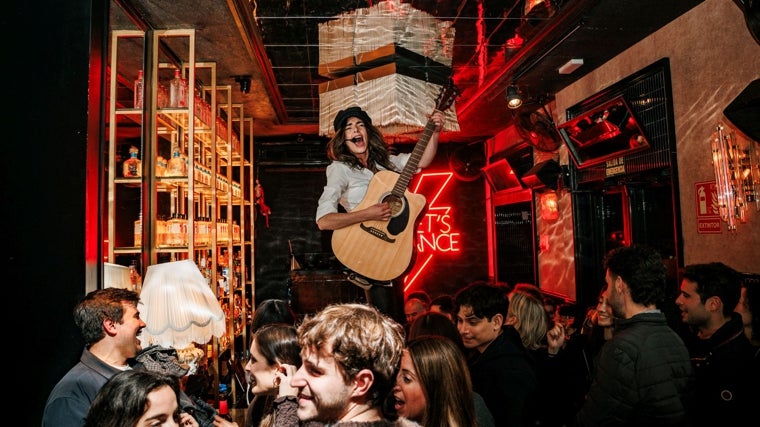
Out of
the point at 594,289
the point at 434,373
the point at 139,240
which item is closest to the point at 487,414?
the point at 434,373

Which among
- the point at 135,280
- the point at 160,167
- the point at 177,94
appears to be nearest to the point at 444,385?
the point at 135,280

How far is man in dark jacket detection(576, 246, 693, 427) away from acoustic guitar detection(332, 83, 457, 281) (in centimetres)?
106

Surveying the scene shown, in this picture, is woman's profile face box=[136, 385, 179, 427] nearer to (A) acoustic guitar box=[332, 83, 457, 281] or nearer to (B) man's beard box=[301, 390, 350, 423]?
(B) man's beard box=[301, 390, 350, 423]

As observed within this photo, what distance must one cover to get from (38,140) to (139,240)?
148 centimetres

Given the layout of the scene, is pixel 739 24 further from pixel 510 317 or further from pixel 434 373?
pixel 434 373

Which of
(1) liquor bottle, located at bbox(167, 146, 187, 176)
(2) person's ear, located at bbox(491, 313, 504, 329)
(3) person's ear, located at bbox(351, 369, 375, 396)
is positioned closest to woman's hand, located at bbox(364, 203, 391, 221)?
(2) person's ear, located at bbox(491, 313, 504, 329)

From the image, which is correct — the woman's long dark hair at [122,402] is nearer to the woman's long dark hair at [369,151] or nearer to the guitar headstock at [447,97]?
the woman's long dark hair at [369,151]

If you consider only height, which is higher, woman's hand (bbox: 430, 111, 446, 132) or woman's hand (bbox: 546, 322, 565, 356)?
woman's hand (bbox: 430, 111, 446, 132)

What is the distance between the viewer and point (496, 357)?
259cm

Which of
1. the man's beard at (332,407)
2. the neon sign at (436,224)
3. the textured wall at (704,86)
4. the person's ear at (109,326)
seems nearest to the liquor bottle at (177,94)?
the person's ear at (109,326)

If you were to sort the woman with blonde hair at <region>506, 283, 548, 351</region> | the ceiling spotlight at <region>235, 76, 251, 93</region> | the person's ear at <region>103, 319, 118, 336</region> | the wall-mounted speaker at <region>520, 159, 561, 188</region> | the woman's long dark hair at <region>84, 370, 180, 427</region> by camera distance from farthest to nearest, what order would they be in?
the wall-mounted speaker at <region>520, 159, 561, 188</region>, the ceiling spotlight at <region>235, 76, 251, 93</region>, the woman with blonde hair at <region>506, 283, 548, 351</region>, the person's ear at <region>103, 319, 118, 336</region>, the woman's long dark hair at <region>84, 370, 180, 427</region>

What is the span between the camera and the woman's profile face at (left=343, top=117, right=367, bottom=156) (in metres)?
2.59

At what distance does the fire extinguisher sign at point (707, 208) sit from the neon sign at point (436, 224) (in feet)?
18.2

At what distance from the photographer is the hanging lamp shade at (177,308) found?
2.56 m
